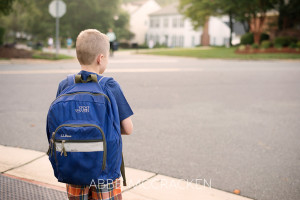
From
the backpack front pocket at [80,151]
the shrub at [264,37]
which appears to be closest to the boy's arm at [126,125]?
the backpack front pocket at [80,151]

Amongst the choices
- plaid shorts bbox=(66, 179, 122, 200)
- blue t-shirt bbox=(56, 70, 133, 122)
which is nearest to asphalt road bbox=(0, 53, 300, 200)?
plaid shorts bbox=(66, 179, 122, 200)

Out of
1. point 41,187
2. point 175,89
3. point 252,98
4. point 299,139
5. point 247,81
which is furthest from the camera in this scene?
point 247,81

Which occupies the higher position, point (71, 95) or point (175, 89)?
point (71, 95)

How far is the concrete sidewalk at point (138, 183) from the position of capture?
10.3 ft

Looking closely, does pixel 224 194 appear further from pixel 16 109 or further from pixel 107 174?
pixel 16 109

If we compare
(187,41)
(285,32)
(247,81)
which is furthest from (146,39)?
(247,81)

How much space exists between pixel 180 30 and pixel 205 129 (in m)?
57.5

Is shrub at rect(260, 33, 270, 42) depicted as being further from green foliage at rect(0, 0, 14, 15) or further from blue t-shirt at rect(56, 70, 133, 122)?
blue t-shirt at rect(56, 70, 133, 122)

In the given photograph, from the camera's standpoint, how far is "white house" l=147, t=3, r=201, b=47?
59.8 meters

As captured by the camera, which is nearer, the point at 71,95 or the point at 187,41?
the point at 71,95

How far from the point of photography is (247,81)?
36.1 feet

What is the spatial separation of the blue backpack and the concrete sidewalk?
1.27 metres

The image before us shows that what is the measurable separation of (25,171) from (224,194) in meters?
2.01

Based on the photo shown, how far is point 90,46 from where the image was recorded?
189cm
